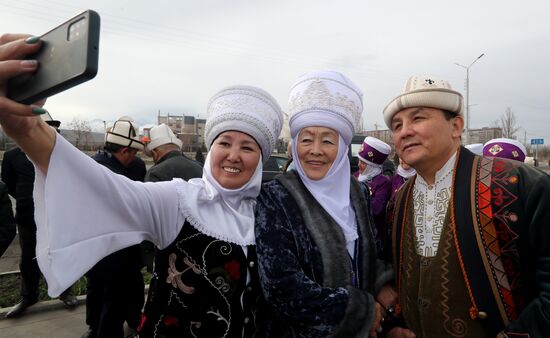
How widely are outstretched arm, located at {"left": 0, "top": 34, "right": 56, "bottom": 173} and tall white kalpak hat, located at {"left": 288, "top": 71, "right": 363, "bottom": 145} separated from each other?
1134 millimetres

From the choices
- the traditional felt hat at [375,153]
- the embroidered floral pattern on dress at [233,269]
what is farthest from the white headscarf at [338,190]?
the traditional felt hat at [375,153]

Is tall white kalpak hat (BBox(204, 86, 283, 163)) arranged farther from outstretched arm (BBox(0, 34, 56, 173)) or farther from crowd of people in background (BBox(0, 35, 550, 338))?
outstretched arm (BBox(0, 34, 56, 173))

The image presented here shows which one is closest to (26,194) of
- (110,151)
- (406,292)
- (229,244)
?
(110,151)

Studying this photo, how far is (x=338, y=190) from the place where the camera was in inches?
70.6

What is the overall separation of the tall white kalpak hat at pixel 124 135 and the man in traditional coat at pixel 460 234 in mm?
2867

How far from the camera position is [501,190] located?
1510 millimetres

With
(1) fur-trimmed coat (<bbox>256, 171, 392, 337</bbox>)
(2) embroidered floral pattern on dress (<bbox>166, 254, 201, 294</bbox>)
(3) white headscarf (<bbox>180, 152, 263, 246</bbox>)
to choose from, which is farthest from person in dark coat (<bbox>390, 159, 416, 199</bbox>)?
(2) embroidered floral pattern on dress (<bbox>166, 254, 201, 294</bbox>)

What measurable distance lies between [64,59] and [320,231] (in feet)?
3.98

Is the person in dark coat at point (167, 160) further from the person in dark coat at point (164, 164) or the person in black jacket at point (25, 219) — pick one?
the person in black jacket at point (25, 219)

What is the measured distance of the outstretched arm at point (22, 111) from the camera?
0.86 metres

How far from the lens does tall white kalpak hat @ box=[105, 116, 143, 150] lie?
3715mm

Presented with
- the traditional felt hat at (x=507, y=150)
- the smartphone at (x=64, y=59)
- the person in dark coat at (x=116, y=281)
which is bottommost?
the person in dark coat at (x=116, y=281)

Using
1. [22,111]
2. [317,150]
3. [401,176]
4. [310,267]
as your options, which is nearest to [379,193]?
[401,176]

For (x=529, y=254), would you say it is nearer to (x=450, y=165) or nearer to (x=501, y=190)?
(x=501, y=190)
